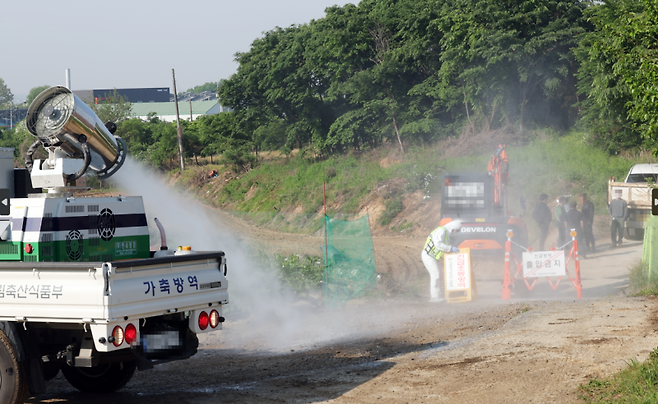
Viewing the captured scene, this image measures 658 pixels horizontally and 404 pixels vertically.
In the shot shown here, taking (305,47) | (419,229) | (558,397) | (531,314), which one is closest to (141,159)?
(305,47)

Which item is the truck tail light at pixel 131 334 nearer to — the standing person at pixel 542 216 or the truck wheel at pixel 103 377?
the truck wheel at pixel 103 377

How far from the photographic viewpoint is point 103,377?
788 centimetres

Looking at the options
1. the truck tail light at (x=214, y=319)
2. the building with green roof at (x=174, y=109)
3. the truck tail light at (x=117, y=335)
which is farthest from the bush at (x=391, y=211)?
the building with green roof at (x=174, y=109)

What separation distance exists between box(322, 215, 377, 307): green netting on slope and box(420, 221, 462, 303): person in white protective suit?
151cm

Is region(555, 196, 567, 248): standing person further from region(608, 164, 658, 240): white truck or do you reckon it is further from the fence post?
the fence post

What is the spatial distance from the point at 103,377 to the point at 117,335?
2.02 metres

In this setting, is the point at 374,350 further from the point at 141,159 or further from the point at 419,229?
the point at 141,159

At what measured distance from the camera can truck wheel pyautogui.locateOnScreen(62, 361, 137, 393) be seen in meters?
7.88

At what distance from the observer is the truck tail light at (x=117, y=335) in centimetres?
616

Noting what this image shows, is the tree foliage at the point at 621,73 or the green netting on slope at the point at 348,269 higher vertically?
the tree foliage at the point at 621,73

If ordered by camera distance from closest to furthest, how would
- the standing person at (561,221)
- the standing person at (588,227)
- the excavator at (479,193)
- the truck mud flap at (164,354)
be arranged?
1. the truck mud flap at (164,354)
2. the excavator at (479,193)
3. the standing person at (561,221)
4. the standing person at (588,227)

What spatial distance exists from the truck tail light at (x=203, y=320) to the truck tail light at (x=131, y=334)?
92 cm

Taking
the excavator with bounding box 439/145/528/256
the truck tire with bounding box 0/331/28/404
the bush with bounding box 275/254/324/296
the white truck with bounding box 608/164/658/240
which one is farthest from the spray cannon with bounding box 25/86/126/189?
the white truck with bounding box 608/164/658/240

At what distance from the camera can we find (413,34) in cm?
3844
